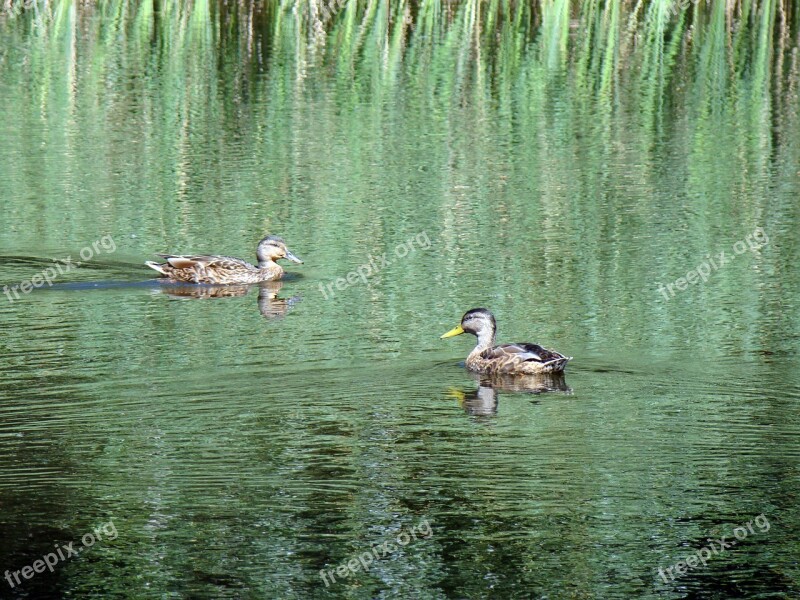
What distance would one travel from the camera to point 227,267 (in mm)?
13195

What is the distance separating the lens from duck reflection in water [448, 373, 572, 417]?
8.97 meters

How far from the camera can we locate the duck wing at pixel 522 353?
375 inches

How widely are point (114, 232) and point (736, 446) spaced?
8090mm


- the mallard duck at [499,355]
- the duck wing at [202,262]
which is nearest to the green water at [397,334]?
the mallard duck at [499,355]

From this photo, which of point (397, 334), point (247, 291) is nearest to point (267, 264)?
point (247, 291)

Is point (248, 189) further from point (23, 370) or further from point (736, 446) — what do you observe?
point (736, 446)

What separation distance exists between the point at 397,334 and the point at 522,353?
1.35 m

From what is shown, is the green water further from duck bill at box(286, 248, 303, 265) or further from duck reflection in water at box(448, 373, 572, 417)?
duck bill at box(286, 248, 303, 265)

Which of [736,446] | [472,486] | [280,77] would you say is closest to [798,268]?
[736,446]
